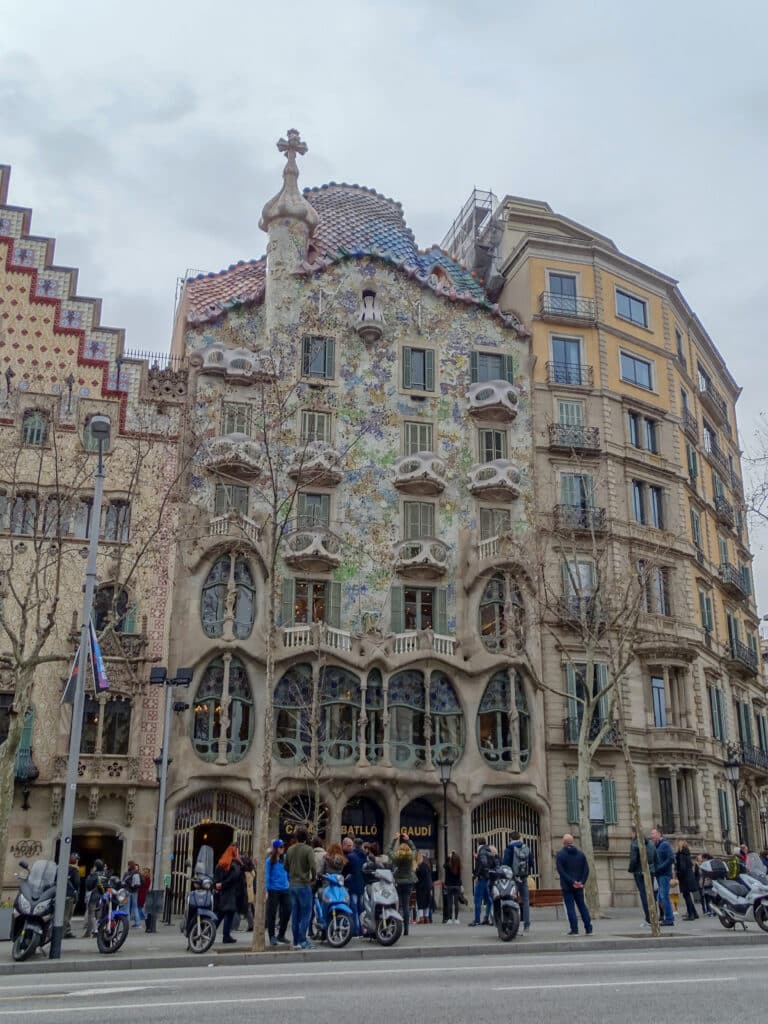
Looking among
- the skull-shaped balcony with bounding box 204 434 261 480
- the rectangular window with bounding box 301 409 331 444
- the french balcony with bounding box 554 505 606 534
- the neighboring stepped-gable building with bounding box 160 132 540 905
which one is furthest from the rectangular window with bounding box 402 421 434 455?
the skull-shaped balcony with bounding box 204 434 261 480

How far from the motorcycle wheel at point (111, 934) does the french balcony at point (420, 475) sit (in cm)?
2084

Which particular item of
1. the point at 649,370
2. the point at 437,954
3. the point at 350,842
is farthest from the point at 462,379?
the point at 437,954

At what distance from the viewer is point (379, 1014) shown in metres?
8.48

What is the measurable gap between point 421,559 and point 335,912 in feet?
59.4

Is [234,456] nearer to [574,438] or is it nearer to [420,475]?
[420,475]

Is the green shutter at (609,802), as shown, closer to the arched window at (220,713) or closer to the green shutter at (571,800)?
the green shutter at (571,800)

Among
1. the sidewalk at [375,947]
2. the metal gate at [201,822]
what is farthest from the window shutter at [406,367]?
the sidewalk at [375,947]

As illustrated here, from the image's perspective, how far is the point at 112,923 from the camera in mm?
15992

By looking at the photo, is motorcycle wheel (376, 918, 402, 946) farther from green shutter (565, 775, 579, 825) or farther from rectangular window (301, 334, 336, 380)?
rectangular window (301, 334, 336, 380)

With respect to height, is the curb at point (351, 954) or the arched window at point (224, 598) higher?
the arched window at point (224, 598)

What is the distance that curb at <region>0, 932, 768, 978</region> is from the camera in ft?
47.9

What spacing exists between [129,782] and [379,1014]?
22.5 metres

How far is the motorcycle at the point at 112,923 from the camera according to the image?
15.9m

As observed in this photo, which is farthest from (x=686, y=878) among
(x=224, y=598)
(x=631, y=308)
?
Answer: (x=631, y=308)
